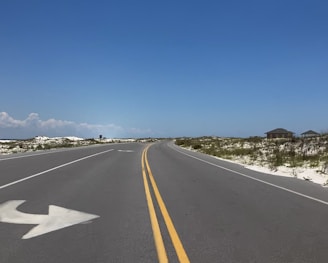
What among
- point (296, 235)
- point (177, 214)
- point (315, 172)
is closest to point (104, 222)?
point (177, 214)

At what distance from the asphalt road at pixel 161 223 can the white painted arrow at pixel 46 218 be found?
0.06 ft

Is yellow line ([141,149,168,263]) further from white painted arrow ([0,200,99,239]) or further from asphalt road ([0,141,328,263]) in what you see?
white painted arrow ([0,200,99,239])

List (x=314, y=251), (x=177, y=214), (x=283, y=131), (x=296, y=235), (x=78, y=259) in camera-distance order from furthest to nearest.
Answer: (x=283, y=131), (x=177, y=214), (x=296, y=235), (x=314, y=251), (x=78, y=259)

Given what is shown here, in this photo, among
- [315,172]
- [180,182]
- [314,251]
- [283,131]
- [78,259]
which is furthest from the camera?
[283,131]

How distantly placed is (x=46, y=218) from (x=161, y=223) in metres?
2.34

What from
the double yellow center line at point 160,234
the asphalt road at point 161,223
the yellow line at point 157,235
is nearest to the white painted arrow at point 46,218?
the asphalt road at point 161,223

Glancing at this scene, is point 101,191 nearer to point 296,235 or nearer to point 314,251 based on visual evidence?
point 296,235

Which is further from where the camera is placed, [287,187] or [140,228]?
[287,187]

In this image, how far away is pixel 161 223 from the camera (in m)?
7.65

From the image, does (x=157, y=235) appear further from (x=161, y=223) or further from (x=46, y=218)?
(x=46, y=218)

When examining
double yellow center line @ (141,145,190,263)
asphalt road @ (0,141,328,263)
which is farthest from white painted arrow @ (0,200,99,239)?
double yellow center line @ (141,145,190,263)

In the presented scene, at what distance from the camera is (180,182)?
1442 centimetres

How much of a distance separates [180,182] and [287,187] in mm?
3761

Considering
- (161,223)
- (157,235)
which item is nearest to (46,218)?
(161,223)
